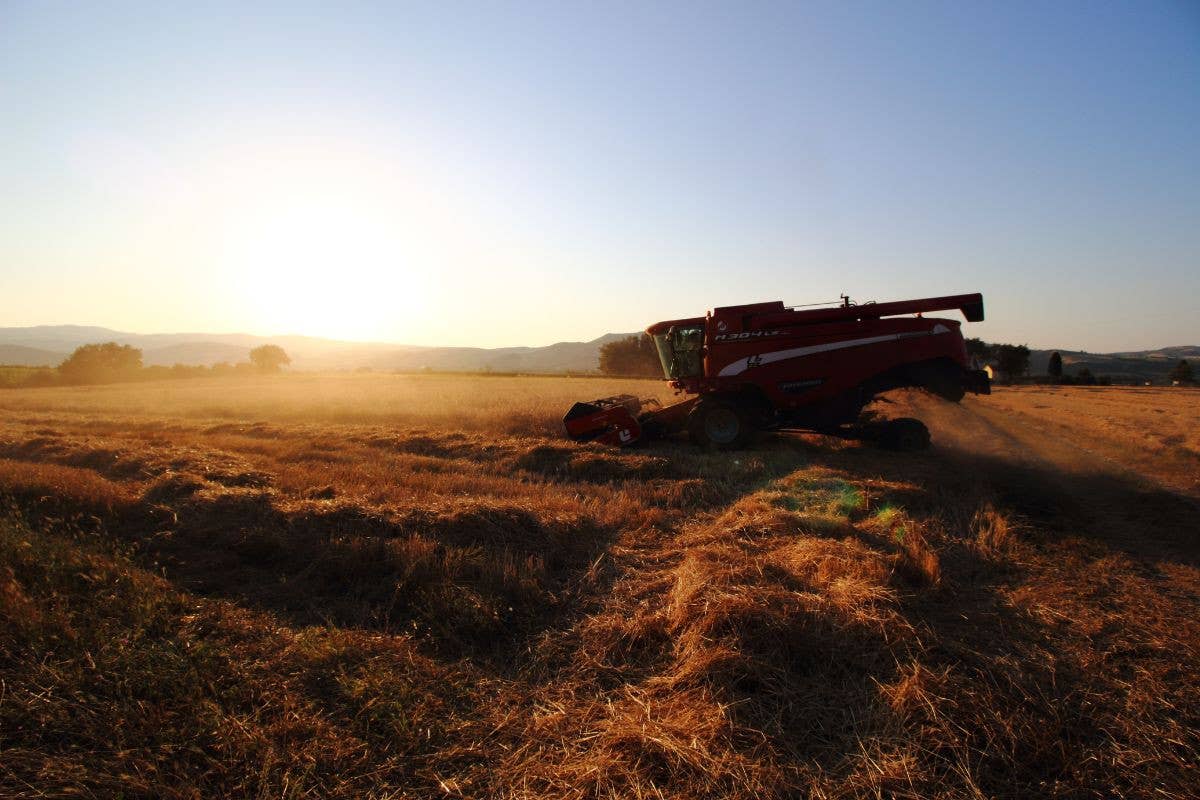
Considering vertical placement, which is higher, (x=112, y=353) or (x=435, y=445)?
(x=112, y=353)

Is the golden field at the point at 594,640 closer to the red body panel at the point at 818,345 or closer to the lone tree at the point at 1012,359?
the red body panel at the point at 818,345

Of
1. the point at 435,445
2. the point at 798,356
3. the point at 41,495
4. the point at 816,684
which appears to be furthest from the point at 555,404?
the point at 816,684

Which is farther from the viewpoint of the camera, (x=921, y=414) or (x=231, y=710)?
→ (x=921, y=414)

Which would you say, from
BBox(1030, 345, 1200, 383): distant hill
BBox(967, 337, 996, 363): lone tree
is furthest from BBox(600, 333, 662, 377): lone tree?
BBox(1030, 345, 1200, 383): distant hill

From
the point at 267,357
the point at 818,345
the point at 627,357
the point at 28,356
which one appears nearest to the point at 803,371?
the point at 818,345

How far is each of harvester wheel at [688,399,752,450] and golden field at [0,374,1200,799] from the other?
3784 millimetres

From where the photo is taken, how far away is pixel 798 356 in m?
11.2

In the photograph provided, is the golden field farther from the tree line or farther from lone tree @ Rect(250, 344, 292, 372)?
lone tree @ Rect(250, 344, 292, 372)

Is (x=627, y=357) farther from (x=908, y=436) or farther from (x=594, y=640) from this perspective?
(x=594, y=640)

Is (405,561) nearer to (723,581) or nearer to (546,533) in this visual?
(546,533)

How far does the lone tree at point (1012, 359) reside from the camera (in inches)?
2138

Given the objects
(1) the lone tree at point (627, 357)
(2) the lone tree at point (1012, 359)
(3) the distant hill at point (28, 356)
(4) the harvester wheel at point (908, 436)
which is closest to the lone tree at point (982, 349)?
(2) the lone tree at point (1012, 359)

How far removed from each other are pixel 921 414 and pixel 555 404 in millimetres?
10906

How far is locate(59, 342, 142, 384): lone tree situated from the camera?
47094 millimetres
